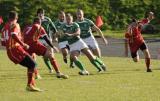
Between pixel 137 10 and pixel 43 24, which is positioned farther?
pixel 137 10

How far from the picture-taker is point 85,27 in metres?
19.3

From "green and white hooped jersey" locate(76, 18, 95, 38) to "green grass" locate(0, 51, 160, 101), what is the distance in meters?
1.19

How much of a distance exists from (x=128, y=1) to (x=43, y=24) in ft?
123

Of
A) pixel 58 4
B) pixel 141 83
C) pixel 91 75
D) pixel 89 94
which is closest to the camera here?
pixel 89 94

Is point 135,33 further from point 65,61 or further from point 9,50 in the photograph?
point 9,50

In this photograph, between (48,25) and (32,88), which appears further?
(48,25)

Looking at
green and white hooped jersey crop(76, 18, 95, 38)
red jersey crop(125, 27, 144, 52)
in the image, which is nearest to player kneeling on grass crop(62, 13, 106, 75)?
green and white hooped jersey crop(76, 18, 95, 38)

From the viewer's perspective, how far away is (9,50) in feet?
45.0

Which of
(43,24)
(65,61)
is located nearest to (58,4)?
(65,61)

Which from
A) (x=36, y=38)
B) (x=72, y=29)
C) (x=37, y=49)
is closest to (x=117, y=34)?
(x=72, y=29)

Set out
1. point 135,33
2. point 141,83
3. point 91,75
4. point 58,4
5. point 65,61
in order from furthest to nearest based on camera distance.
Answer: point 58,4 < point 65,61 < point 135,33 < point 91,75 < point 141,83

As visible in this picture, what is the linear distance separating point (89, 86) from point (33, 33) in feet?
7.39

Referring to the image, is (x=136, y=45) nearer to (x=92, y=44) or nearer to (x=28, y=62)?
(x=92, y=44)

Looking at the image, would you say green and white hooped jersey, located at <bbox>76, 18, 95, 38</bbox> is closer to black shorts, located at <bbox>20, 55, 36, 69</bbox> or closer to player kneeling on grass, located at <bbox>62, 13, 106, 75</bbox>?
player kneeling on grass, located at <bbox>62, 13, 106, 75</bbox>
